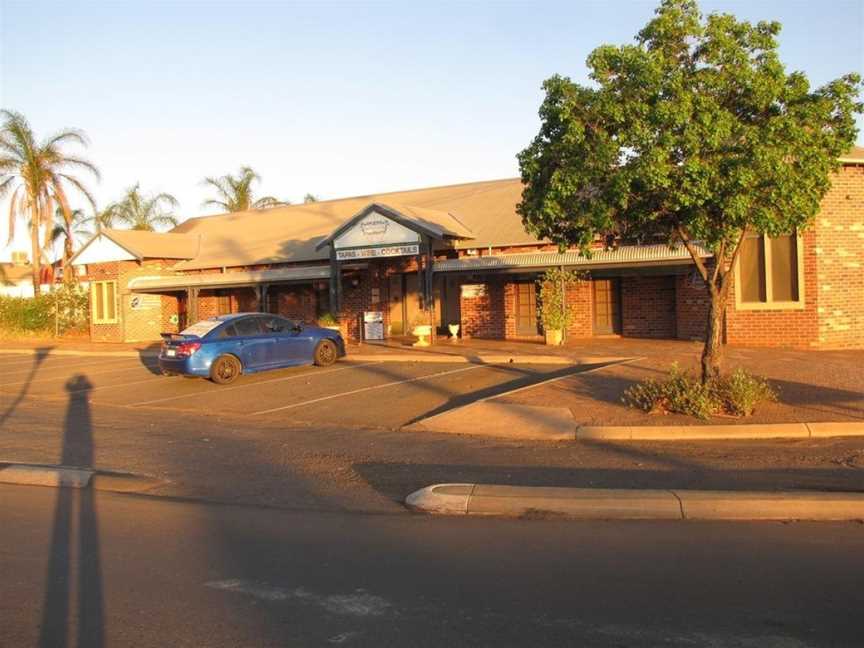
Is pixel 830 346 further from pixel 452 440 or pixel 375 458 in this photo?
pixel 375 458

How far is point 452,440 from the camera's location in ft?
36.7

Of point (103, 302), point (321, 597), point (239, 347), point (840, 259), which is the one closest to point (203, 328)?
point (239, 347)

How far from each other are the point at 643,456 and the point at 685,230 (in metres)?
3.76

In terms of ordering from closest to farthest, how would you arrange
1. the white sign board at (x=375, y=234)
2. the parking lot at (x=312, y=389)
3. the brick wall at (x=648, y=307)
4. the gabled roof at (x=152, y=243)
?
the parking lot at (x=312, y=389)
the brick wall at (x=648, y=307)
the white sign board at (x=375, y=234)
the gabled roof at (x=152, y=243)

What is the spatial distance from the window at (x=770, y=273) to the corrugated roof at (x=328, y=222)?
6226mm

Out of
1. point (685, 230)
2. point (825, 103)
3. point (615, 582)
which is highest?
point (825, 103)

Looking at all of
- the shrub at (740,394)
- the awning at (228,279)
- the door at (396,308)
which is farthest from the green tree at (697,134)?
the door at (396,308)

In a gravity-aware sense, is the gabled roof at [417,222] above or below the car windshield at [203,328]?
above

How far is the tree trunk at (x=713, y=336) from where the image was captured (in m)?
11.8

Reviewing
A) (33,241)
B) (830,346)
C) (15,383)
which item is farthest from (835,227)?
(33,241)

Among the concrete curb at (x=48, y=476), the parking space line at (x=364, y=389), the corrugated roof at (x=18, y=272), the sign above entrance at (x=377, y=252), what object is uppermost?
the corrugated roof at (x=18, y=272)

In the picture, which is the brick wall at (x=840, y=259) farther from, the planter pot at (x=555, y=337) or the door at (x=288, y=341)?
the door at (x=288, y=341)

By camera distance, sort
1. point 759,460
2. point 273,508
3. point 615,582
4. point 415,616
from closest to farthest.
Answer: point 415,616
point 615,582
point 273,508
point 759,460

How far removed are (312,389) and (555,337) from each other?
7856 millimetres
